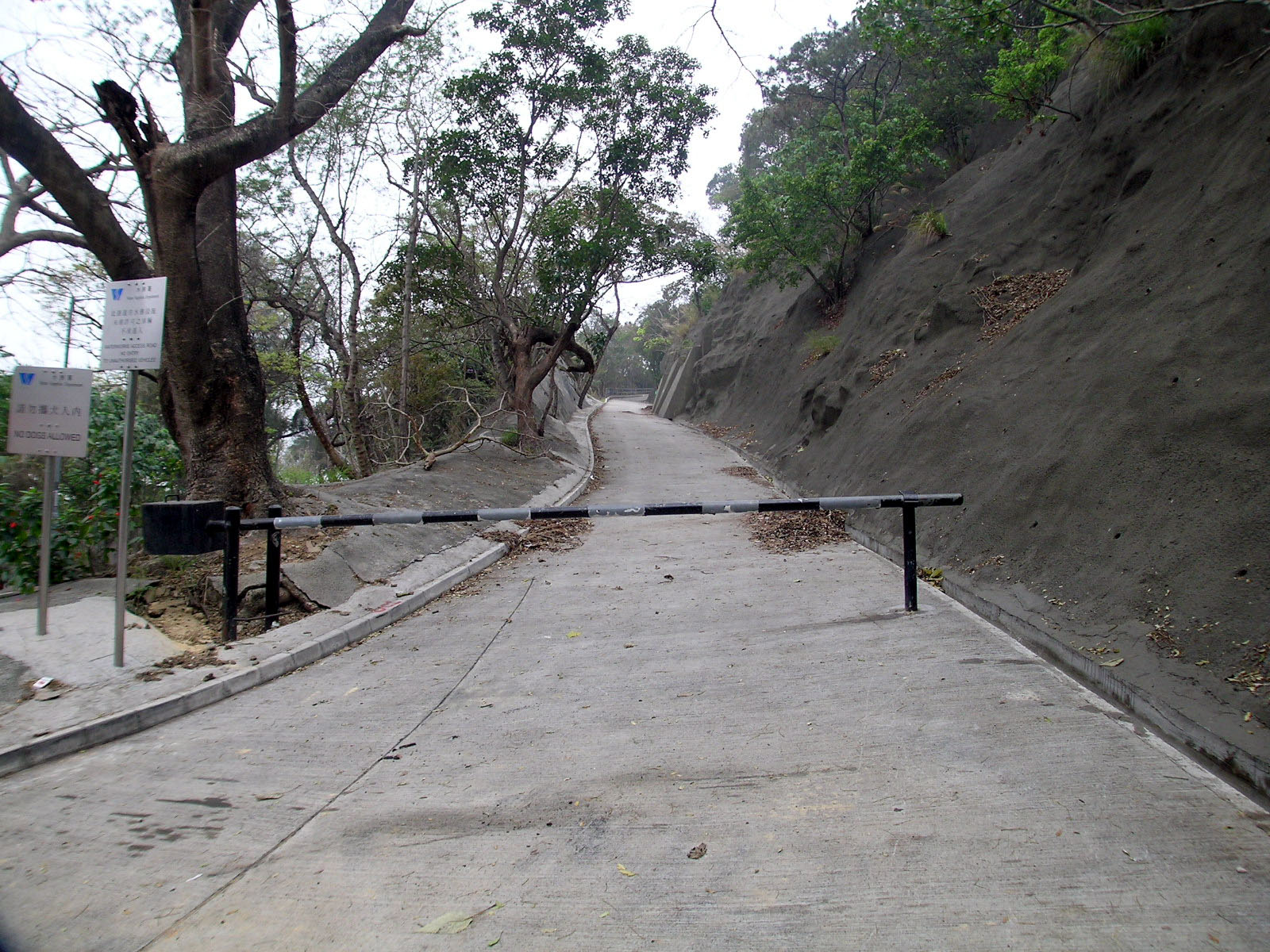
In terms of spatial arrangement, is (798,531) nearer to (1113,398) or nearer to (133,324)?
(1113,398)

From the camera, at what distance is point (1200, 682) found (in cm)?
442

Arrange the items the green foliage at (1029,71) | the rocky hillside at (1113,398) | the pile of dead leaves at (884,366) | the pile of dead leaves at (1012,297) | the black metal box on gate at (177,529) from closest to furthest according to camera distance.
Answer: the rocky hillside at (1113,398), the black metal box on gate at (177,529), the pile of dead leaves at (1012,297), the green foliage at (1029,71), the pile of dead leaves at (884,366)

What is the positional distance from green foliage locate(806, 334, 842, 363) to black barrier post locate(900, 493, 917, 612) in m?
14.3

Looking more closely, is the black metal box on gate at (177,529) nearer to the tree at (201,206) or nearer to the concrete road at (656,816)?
the concrete road at (656,816)

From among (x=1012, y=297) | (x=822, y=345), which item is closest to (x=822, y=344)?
(x=822, y=345)

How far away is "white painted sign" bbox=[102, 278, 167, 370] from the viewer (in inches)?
234

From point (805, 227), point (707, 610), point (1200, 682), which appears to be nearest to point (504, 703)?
point (707, 610)

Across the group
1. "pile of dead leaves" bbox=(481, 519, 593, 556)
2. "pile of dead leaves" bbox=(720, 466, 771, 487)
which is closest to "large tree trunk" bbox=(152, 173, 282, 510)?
"pile of dead leaves" bbox=(481, 519, 593, 556)

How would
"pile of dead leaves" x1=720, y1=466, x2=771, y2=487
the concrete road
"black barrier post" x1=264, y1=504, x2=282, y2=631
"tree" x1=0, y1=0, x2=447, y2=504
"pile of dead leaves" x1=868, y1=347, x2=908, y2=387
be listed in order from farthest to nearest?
"pile of dead leaves" x1=720, y1=466, x2=771, y2=487
"pile of dead leaves" x1=868, y1=347, x2=908, y2=387
"tree" x1=0, y1=0, x2=447, y2=504
"black barrier post" x1=264, y1=504, x2=282, y2=631
the concrete road

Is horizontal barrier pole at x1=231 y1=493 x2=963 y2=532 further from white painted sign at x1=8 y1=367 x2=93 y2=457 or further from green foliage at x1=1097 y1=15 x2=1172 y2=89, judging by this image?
green foliage at x1=1097 y1=15 x2=1172 y2=89

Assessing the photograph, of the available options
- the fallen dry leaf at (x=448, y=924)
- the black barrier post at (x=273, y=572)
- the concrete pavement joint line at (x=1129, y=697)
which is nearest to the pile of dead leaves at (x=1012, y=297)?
the concrete pavement joint line at (x=1129, y=697)

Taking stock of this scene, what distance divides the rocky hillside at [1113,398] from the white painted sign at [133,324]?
6.71 meters

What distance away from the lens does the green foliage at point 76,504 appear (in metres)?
7.28

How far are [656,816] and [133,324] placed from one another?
16.9 feet
